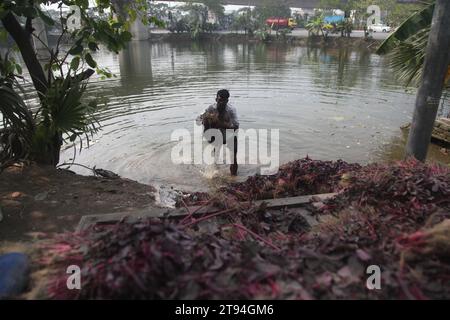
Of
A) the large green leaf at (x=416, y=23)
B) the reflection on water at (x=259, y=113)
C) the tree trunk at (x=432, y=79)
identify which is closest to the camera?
the tree trunk at (x=432, y=79)

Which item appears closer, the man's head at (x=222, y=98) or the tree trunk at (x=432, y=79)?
the tree trunk at (x=432, y=79)

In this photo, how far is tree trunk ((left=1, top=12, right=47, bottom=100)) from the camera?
5788 millimetres

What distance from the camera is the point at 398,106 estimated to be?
1273cm

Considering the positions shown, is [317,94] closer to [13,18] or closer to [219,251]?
[13,18]

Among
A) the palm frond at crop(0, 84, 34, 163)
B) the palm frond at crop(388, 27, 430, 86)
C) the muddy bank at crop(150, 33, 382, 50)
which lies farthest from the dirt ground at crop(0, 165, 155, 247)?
the muddy bank at crop(150, 33, 382, 50)

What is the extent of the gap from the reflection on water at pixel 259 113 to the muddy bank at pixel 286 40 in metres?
15.1

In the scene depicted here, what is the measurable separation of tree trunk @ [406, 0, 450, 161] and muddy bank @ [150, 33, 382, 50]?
1200 inches

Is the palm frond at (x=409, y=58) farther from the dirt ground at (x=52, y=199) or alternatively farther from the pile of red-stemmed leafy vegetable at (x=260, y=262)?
the dirt ground at (x=52, y=199)

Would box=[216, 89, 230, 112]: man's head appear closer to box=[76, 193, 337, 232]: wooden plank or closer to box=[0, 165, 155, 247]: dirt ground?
box=[0, 165, 155, 247]: dirt ground

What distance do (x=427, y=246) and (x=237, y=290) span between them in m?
1.18

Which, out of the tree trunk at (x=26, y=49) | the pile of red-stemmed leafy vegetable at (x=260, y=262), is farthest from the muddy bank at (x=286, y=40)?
the pile of red-stemmed leafy vegetable at (x=260, y=262)

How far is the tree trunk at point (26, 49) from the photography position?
5.79 m

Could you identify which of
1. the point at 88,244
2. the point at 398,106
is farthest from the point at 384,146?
the point at 88,244

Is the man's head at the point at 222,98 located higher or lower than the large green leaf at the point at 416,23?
lower
